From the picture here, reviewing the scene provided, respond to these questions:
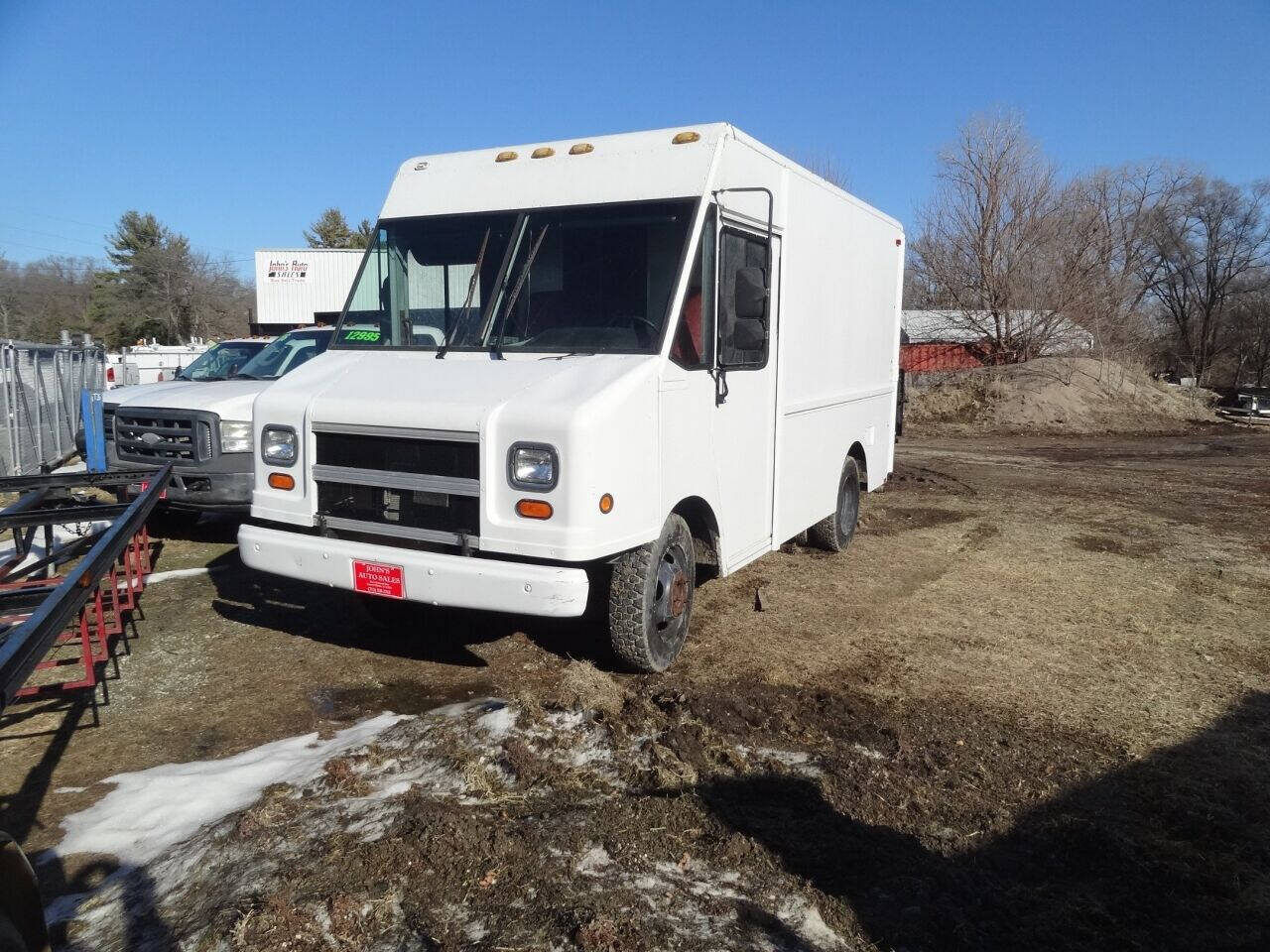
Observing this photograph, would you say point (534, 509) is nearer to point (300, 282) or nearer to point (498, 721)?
point (498, 721)

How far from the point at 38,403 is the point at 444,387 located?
1143 cm

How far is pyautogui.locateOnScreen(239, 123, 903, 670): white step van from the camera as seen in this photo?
4.47 m

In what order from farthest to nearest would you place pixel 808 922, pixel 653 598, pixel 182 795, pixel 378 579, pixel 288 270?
pixel 288 270 < pixel 653 598 < pixel 378 579 < pixel 182 795 < pixel 808 922

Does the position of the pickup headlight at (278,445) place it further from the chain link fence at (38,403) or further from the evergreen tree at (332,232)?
the evergreen tree at (332,232)

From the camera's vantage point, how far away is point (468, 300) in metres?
5.45

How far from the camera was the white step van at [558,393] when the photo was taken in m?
4.47

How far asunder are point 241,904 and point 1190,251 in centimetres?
5717

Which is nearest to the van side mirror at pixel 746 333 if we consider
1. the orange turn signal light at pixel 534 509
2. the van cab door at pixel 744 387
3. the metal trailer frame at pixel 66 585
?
the van cab door at pixel 744 387

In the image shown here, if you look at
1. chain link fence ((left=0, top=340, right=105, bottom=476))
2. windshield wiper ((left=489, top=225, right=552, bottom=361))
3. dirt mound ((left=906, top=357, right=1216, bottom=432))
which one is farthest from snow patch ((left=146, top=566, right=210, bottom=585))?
dirt mound ((left=906, top=357, right=1216, bottom=432))

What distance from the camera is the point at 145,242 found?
6562 centimetres

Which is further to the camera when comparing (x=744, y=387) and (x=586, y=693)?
(x=744, y=387)

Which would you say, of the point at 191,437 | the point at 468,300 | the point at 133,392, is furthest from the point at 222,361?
the point at 468,300

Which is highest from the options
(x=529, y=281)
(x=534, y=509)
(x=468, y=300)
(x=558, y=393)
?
(x=529, y=281)

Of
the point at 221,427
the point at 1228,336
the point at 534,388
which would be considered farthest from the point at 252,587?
the point at 1228,336
